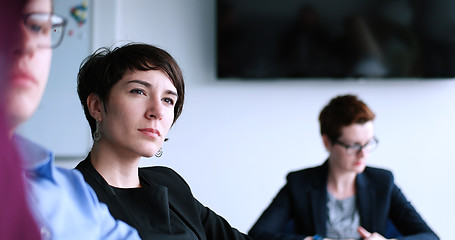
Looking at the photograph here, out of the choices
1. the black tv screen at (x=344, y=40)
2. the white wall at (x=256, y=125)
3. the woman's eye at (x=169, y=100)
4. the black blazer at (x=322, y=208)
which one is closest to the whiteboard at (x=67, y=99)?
the white wall at (x=256, y=125)

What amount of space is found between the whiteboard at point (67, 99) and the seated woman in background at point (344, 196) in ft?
5.61

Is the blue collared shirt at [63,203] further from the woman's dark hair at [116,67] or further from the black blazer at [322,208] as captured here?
the black blazer at [322,208]

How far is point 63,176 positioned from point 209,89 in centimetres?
276

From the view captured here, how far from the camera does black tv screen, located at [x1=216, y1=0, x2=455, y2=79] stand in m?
3.40

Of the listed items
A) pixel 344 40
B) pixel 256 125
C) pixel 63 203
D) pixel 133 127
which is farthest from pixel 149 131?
pixel 344 40

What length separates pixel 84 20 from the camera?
3354 mm

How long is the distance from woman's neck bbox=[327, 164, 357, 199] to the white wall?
131cm

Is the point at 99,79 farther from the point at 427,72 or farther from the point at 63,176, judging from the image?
the point at 427,72

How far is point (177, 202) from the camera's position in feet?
4.68

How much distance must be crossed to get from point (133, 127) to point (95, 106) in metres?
0.15

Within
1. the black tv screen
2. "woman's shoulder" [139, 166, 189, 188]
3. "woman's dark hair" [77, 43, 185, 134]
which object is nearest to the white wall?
the black tv screen

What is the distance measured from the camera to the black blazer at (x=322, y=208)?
2.04m

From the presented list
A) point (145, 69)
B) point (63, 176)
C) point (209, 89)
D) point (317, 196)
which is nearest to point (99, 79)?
point (145, 69)

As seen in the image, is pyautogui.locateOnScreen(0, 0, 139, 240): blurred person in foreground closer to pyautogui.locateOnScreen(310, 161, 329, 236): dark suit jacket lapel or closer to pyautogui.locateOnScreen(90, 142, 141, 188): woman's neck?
pyautogui.locateOnScreen(90, 142, 141, 188): woman's neck
